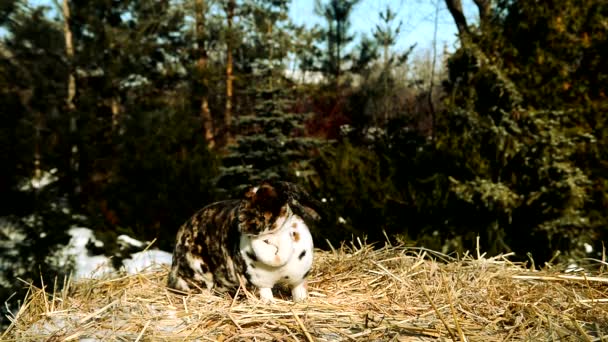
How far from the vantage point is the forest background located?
4.16 m

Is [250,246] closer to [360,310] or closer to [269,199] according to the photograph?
[269,199]

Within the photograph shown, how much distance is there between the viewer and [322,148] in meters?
7.60

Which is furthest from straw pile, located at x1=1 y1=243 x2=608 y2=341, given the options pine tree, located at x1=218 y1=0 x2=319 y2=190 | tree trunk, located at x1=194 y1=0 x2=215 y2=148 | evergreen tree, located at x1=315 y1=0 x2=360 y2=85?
evergreen tree, located at x1=315 y1=0 x2=360 y2=85

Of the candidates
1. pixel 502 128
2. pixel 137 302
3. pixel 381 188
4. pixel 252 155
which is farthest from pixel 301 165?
pixel 137 302

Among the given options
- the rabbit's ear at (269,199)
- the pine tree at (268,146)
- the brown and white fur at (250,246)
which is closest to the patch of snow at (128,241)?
the pine tree at (268,146)

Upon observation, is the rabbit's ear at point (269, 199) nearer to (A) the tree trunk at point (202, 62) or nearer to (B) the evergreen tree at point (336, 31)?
(A) the tree trunk at point (202, 62)

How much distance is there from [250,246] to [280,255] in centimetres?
11

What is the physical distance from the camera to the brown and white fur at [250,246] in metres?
1.60

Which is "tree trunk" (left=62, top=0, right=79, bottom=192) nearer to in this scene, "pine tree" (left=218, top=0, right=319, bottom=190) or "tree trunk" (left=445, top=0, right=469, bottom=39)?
"pine tree" (left=218, top=0, right=319, bottom=190)

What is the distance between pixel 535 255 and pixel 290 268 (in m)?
3.44

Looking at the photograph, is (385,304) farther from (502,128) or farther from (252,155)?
(252,155)

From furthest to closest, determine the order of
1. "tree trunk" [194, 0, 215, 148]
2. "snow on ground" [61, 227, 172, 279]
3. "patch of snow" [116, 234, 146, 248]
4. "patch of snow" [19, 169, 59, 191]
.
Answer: "tree trunk" [194, 0, 215, 148] → "patch of snow" [116, 234, 146, 248] → "snow on ground" [61, 227, 172, 279] → "patch of snow" [19, 169, 59, 191]

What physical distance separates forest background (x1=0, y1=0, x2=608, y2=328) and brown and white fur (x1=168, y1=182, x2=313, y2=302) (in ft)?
1.39

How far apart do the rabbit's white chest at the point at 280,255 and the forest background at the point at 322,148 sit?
391 millimetres
